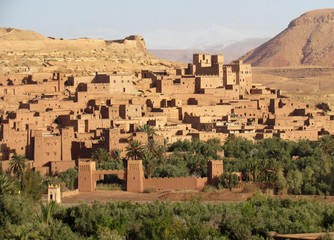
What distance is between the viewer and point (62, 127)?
39406mm

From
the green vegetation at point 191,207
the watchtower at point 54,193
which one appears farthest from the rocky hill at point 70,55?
the watchtower at point 54,193

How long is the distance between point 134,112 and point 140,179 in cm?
645

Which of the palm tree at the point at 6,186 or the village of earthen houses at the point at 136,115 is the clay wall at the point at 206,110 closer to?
the village of earthen houses at the point at 136,115

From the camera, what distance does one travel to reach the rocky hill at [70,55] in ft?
169

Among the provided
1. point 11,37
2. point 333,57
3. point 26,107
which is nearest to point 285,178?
point 26,107

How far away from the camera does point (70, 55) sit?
2179 inches

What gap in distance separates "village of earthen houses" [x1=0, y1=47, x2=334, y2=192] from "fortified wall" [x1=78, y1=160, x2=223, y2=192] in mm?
29

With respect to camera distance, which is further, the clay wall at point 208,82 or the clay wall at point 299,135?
the clay wall at point 208,82

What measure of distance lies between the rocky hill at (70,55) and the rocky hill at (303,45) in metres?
34.6

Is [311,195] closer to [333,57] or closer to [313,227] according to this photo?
[313,227]

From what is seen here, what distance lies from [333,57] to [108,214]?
66.3 meters

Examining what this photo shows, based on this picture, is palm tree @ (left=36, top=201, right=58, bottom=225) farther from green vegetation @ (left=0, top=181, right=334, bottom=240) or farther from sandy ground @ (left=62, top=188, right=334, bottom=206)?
sandy ground @ (left=62, top=188, right=334, bottom=206)

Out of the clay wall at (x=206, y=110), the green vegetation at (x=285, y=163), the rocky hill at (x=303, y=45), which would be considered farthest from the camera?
the rocky hill at (x=303, y=45)

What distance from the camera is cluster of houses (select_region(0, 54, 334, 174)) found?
3775 cm
